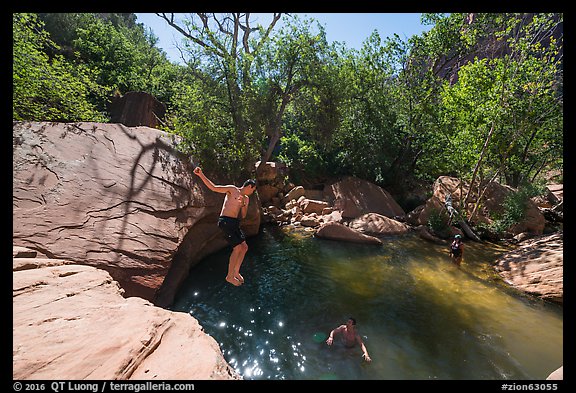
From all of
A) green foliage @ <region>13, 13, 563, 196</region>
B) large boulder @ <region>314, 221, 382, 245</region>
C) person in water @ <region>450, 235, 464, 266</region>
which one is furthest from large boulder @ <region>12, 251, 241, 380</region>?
person in water @ <region>450, 235, 464, 266</region>

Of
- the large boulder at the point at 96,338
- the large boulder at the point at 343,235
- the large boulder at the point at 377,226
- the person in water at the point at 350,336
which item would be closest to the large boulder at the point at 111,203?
the large boulder at the point at 96,338

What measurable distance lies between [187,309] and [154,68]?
71.8 ft

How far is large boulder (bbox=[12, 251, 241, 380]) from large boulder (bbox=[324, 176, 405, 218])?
12180 millimetres

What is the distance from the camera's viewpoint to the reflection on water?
427cm

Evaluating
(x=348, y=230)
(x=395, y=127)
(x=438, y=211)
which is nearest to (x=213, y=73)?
(x=348, y=230)

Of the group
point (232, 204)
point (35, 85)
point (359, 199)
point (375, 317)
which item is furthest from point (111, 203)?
point (359, 199)

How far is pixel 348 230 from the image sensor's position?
1089 cm

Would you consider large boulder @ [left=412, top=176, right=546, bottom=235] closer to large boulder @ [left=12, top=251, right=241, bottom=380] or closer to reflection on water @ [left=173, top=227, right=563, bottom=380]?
reflection on water @ [left=173, top=227, right=563, bottom=380]

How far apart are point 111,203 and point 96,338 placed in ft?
14.7

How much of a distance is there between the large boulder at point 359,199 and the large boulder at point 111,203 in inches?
355

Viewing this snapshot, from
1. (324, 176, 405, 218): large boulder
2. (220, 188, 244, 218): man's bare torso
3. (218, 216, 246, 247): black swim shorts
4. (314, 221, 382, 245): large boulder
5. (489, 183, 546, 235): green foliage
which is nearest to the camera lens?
(218, 216, 246, 247): black swim shorts

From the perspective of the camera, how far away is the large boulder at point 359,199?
14.4 metres

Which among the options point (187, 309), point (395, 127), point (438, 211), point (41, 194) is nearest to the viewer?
point (41, 194)

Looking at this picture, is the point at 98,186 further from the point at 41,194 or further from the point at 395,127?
the point at 395,127
